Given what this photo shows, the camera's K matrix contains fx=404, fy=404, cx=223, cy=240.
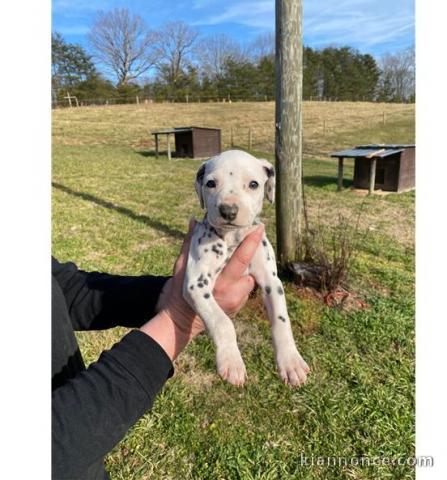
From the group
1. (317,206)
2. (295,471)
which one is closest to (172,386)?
(295,471)

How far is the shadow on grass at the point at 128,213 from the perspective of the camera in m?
7.36

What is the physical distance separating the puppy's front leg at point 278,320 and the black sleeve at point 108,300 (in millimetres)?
549

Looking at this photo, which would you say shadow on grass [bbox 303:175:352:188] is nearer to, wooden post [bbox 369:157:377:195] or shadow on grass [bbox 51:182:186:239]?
wooden post [bbox 369:157:377:195]

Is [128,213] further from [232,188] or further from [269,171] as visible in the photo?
[232,188]

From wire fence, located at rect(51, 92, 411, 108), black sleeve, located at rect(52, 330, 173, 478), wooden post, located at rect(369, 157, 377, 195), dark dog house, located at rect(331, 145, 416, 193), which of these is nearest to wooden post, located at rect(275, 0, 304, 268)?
black sleeve, located at rect(52, 330, 173, 478)

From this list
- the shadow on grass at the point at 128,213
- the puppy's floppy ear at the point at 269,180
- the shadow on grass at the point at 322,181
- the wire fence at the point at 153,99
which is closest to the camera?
the puppy's floppy ear at the point at 269,180

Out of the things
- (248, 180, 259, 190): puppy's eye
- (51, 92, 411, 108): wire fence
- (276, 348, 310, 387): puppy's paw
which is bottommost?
(276, 348, 310, 387): puppy's paw

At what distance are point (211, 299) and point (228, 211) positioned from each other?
1.31 feet

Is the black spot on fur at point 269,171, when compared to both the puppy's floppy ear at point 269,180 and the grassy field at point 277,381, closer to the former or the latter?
the puppy's floppy ear at point 269,180

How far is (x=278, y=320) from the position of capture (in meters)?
1.83

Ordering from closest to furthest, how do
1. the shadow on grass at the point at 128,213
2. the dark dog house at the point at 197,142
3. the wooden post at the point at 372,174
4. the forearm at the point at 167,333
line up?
the forearm at the point at 167,333 → the shadow on grass at the point at 128,213 → the wooden post at the point at 372,174 → the dark dog house at the point at 197,142

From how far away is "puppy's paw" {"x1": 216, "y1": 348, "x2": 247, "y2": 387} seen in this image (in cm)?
157

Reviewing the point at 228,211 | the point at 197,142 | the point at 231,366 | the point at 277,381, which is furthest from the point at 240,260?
the point at 197,142
